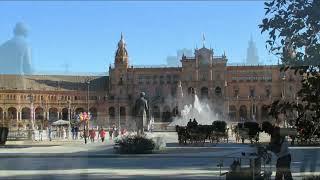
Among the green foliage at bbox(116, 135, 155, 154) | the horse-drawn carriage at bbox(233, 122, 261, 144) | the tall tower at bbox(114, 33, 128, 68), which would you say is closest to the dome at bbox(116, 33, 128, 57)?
the tall tower at bbox(114, 33, 128, 68)

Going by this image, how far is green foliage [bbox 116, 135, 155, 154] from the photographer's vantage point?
2633 cm

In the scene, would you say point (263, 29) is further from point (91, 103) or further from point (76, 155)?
point (91, 103)

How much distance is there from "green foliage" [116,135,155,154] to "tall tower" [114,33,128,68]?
347 ft

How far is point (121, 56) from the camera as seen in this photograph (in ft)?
440

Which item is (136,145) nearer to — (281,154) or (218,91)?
(281,154)

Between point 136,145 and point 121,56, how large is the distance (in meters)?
109

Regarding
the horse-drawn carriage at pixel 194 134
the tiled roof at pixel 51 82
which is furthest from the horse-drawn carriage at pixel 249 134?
the tiled roof at pixel 51 82

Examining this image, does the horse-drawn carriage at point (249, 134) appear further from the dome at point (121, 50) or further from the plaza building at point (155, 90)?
the dome at point (121, 50)

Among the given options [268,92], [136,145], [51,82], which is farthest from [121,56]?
[136,145]

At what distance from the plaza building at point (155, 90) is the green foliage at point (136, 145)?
303 feet

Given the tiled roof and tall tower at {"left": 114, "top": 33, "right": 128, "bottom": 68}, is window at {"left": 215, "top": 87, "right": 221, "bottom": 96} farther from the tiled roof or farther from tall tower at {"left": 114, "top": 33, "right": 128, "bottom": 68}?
the tiled roof

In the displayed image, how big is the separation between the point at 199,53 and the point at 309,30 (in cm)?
11906

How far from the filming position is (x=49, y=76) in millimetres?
132250

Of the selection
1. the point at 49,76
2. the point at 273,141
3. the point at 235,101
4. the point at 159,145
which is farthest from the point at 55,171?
the point at 49,76
